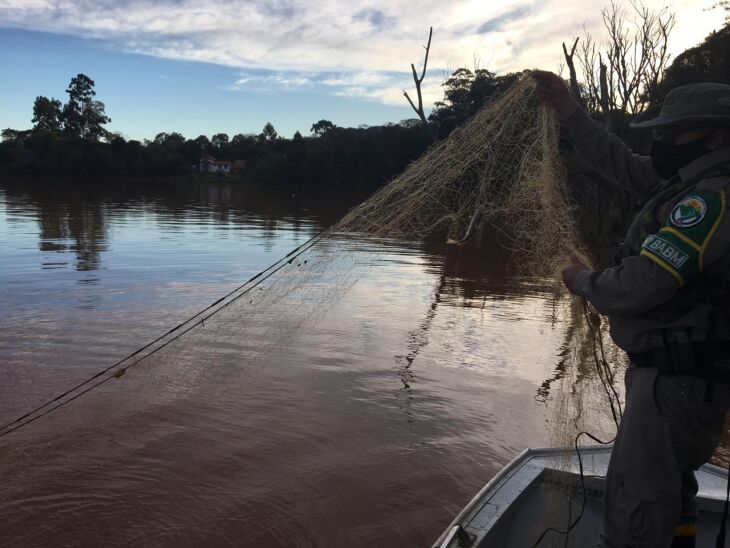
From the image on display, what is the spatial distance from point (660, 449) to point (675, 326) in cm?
47

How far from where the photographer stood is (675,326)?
7.02 feet

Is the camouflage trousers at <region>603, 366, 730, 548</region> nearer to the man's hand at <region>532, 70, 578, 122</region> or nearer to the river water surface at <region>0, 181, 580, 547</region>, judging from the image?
the man's hand at <region>532, 70, 578, 122</region>

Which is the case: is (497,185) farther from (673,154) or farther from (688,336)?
(688,336)

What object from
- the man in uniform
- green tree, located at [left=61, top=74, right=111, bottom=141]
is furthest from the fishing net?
green tree, located at [left=61, top=74, right=111, bottom=141]

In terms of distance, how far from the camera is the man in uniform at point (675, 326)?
2.06 meters

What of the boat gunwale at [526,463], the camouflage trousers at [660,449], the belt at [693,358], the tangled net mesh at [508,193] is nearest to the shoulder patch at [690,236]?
the belt at [693,358]

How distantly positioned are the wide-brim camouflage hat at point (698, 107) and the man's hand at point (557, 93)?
2.63ft

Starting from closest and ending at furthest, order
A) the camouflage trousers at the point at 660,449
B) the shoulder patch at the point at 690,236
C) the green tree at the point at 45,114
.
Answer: the shoulder patch at the point at 690,236
the camouflage trousers at the point at 660,449
the green tree at the point at 45,114

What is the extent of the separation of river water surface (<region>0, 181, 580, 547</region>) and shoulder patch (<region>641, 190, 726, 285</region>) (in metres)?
2.96

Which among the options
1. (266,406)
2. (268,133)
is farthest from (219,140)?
(266,406)

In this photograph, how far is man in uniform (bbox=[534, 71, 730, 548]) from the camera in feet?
6.75

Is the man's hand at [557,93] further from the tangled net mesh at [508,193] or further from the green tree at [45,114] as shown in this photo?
the green tree at [45,114]

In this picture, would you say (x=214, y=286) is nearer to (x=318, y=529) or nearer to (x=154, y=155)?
(x=318, y=529)

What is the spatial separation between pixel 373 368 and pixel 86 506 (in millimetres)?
3914
